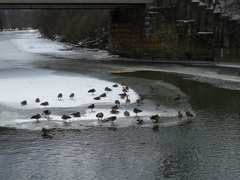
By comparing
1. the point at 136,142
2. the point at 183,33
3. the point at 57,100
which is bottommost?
the point at 136,142

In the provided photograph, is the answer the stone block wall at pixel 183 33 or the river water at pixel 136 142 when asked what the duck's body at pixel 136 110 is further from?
the stone block wall at pixel 183 33

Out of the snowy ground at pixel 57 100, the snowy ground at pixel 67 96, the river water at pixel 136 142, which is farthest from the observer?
the snowy ground at pixel 67 96

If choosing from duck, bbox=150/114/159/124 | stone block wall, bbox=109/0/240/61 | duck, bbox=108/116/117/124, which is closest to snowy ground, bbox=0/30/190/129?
duck, bbox=108/116/117/124

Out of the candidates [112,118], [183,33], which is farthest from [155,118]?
[183,33]

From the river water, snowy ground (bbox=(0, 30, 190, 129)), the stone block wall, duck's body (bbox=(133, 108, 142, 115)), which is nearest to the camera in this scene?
the river water

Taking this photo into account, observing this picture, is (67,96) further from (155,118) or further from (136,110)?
(155,118)

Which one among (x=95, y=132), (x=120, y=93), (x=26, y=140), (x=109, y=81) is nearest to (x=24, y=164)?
(x=26, y=140)

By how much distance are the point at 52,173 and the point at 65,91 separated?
36.4ft

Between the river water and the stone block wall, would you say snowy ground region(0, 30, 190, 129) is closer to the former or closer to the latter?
the river water

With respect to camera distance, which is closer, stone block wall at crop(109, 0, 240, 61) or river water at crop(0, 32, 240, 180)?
river water at crop(0, 32, 240, 180)

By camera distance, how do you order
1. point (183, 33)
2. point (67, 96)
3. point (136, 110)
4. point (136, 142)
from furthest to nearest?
point (183, 33) < point (67, 96) < point (136, 110) < point (136, 142)

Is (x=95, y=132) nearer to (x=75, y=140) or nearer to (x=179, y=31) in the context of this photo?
(x=75, y=140)

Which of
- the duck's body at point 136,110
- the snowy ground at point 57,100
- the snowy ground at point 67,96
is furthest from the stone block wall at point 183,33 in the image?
the duck's body at point 136,110

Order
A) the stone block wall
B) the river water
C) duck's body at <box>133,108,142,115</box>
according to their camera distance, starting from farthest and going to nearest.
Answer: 1. the stone block wall
2. duck's body at <box>133,108,142,115</box>
3. the river water
